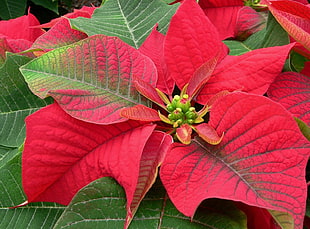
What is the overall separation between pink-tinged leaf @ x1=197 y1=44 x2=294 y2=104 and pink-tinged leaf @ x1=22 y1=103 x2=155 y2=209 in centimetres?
10

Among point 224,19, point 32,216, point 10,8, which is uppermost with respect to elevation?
point 224,19

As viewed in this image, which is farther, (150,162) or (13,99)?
(13,99)

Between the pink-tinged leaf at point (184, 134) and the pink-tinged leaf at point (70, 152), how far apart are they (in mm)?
28

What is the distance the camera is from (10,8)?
1.82 meters

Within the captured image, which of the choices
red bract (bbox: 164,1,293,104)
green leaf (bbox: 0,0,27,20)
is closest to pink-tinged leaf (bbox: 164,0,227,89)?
red bract (bbox: 164,1,293,104)

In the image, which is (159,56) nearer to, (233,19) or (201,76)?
(201,76)

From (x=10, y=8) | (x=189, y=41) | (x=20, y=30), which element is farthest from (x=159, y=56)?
(x=10, y=8)

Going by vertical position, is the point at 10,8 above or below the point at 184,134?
below

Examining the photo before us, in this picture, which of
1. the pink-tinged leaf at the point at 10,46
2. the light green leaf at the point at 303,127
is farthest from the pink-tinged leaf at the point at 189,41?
the pink-tinged leaf at the point at 10,46

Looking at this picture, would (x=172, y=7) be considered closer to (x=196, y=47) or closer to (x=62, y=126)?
(x=196, y=47)

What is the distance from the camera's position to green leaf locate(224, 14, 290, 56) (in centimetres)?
47

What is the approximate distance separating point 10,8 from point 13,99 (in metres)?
1.49


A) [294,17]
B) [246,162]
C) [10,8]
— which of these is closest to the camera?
[246,162]

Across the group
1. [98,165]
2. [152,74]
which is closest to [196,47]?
[152,74]
